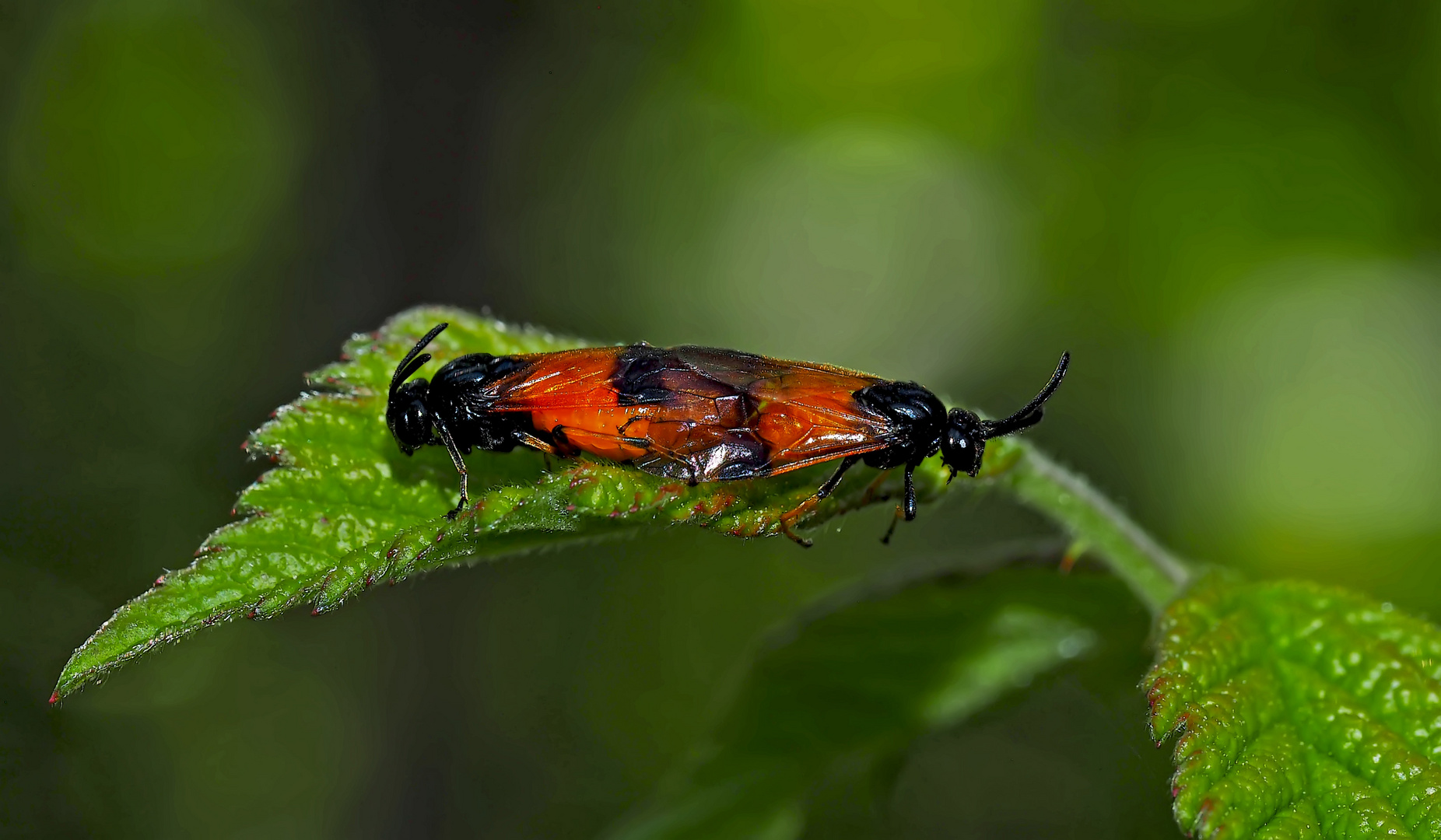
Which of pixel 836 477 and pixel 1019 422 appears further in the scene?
pixel 1019 422

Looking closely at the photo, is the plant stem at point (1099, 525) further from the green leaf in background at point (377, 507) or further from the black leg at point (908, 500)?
the black leg at point (908, 500)

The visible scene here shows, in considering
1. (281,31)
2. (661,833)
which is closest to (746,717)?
(661,833)

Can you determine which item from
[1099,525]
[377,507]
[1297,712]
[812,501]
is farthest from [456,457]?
[1297,712]

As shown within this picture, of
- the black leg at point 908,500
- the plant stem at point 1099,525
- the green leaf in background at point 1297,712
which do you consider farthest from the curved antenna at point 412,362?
the green leaf in background at point 1297,712

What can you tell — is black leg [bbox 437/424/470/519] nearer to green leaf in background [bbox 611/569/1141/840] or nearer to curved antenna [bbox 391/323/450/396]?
curved antenna [bbox 391/323/450/396]

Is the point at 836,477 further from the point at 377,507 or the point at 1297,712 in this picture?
the point at 1297,712

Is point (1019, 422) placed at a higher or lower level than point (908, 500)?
higher

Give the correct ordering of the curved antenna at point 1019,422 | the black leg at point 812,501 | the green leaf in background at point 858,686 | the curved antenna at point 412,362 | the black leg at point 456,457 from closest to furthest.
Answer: the black leg at point 812,501
the black leg at point 456,457
the curved antenna at point 412,362
the curved antenna at point 1019,422
the green leaf in background at point 858,686
